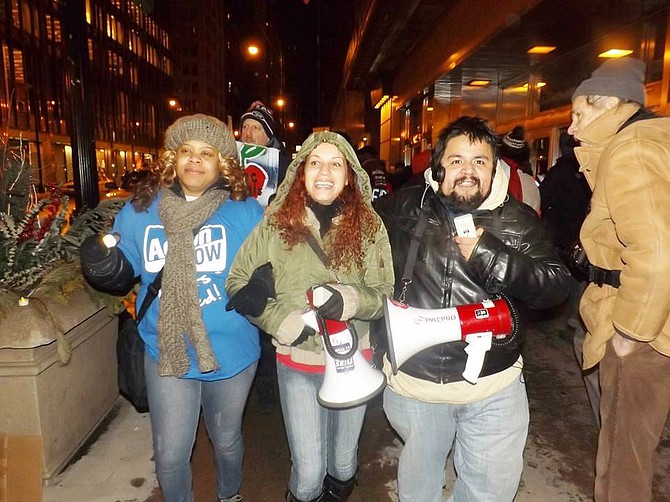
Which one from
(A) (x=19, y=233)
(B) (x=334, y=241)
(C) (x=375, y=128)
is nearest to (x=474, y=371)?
(B) (x=334, y=241)

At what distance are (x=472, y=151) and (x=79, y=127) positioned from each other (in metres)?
3.50

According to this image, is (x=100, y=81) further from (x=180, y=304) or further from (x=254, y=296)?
(x=254, y=296)

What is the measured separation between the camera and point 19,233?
10.5 ft

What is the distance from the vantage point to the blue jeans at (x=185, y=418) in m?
2.49

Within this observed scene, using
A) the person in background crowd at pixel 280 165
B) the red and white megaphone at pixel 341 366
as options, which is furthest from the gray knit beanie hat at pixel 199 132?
the person in background crowd at pixel 280 165

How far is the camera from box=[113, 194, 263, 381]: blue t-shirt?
2516mm

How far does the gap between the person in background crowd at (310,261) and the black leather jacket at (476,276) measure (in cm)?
22

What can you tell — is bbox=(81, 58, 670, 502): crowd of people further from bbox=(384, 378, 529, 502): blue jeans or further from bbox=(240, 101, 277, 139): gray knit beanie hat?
bbox=(240, 101, 277, 139): gray knit beanie hat

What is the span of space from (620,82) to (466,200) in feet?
3.13

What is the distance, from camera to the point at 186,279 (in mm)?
2432

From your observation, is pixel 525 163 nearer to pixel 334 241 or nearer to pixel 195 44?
pixel 334 241

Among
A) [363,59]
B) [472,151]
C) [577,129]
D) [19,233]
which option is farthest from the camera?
[363,59]

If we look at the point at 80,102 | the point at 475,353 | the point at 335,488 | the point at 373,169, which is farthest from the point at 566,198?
the point at 80,102

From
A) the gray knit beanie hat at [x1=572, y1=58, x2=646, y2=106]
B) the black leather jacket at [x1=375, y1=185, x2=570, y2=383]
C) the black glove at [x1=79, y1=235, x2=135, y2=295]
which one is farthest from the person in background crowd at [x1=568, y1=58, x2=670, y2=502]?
the black glove at [x1=79, y1=235, x2=135, y2=295]
